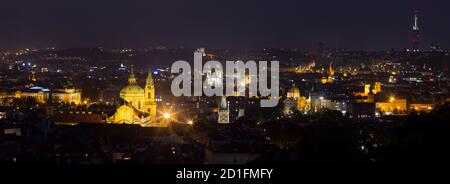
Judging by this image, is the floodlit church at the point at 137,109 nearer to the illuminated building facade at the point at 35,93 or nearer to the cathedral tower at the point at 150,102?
the cathedral tower at the point at 150,102

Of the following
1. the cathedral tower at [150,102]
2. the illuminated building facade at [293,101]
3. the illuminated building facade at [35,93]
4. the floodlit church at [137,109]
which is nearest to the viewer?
the floodlit church at [137,109]

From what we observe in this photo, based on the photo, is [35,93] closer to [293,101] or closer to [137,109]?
[293,101]

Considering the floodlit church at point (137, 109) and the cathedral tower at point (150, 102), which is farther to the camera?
the cathedral tower at point (150, 102)

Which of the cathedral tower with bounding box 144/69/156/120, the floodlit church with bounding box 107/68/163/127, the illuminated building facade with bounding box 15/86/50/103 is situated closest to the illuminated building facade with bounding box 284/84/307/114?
the cathedral tower with bounding box 144/69/156/120

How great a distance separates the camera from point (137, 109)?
4559 cm

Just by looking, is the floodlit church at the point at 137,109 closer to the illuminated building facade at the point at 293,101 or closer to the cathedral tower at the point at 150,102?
the cathedral tower at the point at 150,102

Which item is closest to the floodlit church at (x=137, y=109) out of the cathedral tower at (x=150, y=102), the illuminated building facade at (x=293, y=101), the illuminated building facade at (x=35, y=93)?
the cathedral tower at (x=150, y=102)

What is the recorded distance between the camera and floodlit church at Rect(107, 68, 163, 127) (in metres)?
43.3

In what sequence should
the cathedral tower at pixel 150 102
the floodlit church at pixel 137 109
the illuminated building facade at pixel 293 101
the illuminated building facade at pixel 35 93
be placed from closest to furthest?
1. the floodlit church at pixel 137 109
2. the cathedral tower at pixel 150 102
3. the illuminated building facade at pixel 293 101
4. the illuminated building facade at pixel 35 93

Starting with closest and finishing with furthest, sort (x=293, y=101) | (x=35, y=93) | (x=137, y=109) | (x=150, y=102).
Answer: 1. (x=137, y=109)
2. (x=150, y=102)
3. (x=293, y=101)
4. (x=35, y=93)

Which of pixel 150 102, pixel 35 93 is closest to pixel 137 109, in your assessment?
pixel 150 102

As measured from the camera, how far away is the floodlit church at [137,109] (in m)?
43.3
